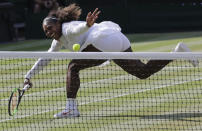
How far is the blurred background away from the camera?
19500mm

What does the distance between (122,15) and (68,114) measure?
13484 mm

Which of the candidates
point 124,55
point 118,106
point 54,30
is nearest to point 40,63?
point 54,30

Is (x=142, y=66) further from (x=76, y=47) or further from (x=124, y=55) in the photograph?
(x=124, y=55)

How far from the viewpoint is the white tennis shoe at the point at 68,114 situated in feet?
24.2

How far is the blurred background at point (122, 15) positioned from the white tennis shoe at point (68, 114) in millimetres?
12472

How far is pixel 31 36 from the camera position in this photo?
2219 cm

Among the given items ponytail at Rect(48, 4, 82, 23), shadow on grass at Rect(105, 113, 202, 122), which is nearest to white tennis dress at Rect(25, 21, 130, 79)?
ponytail at Rect(48, 4, 82, 23)

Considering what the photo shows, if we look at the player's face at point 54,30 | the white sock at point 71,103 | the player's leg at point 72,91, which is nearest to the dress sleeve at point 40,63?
the player's face at point 54,30

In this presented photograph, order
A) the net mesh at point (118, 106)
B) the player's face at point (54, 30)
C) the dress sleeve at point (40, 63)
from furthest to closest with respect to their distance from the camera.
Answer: the dress sleeve at point (40, 63)
the player's face at point (54, 30)
the net mesh at point (118, 106)

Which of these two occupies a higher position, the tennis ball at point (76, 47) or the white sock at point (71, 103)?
the tennis ball at point (76, 47)

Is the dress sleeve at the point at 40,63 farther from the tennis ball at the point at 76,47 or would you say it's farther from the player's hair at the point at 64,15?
the tennis ball at the point at 76,47

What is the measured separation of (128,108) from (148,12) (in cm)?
1258

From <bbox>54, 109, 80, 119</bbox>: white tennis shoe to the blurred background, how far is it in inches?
491

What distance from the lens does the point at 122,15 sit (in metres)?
20.6
